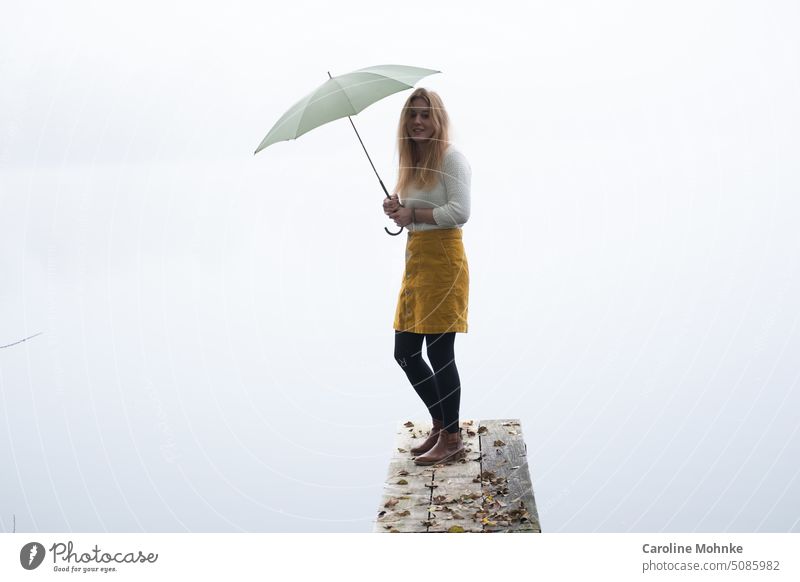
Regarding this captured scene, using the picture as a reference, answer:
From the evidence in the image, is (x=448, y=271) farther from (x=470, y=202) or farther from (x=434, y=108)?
(x=434, y=108)

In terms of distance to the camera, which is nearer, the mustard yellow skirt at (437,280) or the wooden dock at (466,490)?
the wooden dock at (466,490)

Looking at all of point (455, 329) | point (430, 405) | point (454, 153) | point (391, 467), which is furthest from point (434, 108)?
point (391, 467)

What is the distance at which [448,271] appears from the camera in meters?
5.18

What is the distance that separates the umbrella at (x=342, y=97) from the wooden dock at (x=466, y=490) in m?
1.89

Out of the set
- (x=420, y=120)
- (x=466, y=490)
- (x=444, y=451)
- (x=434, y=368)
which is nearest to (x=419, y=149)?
(x=420, y=120)

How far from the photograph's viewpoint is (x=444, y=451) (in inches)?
221

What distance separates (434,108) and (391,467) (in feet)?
7.12

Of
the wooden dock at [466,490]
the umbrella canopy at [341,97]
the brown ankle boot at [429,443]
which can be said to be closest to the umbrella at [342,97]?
the umbrella canopy at [341,97]

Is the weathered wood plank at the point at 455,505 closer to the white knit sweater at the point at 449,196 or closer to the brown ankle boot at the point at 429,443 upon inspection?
the brown ankle boot at the point at 429,443

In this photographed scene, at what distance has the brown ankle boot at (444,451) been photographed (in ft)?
18.3

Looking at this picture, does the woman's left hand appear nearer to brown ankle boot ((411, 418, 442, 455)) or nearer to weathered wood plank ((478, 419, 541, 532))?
brown ankle boot ((411, 418, 442, 455))

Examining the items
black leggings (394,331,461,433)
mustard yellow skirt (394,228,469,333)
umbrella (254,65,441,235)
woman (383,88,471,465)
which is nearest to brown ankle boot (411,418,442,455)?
black leggings (394,331,461,433)

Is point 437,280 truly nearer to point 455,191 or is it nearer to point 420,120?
point 455,191

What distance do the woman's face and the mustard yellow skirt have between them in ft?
1.76
